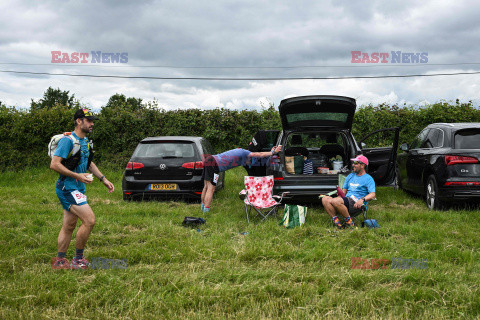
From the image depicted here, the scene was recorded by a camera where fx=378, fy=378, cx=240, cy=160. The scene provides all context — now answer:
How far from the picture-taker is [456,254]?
4.24 meters

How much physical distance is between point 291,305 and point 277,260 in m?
1.04

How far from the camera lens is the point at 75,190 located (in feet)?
12.7

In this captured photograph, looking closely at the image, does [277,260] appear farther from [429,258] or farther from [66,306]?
[66,306]

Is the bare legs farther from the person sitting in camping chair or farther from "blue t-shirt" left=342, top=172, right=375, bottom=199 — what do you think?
"blue t-shirt" left=342, top=172, right=375, bottom=199

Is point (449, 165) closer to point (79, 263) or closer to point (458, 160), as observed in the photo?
point (458, 160)

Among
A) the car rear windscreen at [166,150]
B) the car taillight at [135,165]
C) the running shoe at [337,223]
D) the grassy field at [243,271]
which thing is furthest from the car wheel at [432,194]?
the car taillight at [135,165]

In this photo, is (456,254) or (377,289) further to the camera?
(456,254)

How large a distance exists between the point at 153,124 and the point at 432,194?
9.64 metres

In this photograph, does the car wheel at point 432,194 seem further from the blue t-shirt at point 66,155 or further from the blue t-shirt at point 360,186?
the blue t-shirt at point 66,155

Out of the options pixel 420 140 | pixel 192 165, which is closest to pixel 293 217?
pixel 192 165

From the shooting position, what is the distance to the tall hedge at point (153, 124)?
41.9ft

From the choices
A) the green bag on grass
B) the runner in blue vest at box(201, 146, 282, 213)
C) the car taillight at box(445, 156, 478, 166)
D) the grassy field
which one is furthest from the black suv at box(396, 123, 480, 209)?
the runner in blue vest at box(201, 146, 282, 213)

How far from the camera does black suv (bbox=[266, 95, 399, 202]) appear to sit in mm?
6648

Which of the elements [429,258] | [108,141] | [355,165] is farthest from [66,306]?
[108,141]
